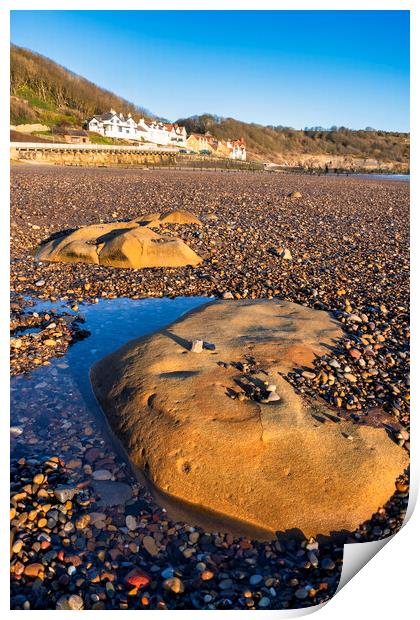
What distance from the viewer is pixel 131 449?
174 inches

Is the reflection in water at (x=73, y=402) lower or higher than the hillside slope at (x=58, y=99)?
lower

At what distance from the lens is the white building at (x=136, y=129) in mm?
84975

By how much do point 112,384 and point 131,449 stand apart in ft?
3.68

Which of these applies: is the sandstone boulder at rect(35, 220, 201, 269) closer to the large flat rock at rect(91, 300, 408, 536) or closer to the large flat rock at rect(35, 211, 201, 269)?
the large flat rock at rect(35, 211, 201, 269)

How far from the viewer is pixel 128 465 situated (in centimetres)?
433

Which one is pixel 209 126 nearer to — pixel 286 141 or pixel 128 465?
pixel 286 141

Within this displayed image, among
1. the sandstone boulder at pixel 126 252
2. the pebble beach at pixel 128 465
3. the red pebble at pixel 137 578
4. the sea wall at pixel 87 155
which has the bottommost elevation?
the red pebble at pixel 137 578

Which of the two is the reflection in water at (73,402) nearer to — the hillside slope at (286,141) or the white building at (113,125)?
the white building at (113,125)

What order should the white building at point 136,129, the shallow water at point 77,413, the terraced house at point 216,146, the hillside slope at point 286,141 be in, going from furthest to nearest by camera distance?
the hillside slope at point 286,141, the terraced house at point 216,146, the white building at point 136,129, the shallow water at point 77,413

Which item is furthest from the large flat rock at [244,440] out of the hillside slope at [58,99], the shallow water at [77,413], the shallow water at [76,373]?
the hillside slope at [58,99]

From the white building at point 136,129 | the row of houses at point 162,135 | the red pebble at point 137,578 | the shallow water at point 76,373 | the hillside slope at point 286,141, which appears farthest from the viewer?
the hillside slope at point 286,141

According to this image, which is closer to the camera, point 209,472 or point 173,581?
point 173,581

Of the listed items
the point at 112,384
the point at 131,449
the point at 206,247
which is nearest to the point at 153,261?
the point at 206,247

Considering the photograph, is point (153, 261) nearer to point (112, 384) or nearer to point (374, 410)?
point (112, 384)
